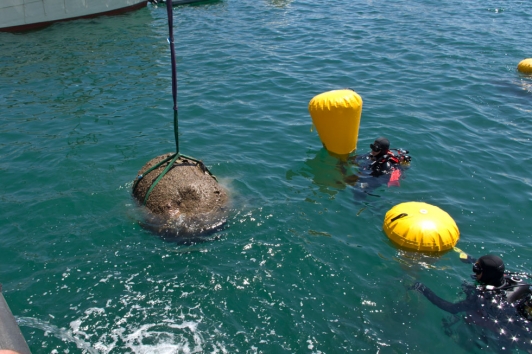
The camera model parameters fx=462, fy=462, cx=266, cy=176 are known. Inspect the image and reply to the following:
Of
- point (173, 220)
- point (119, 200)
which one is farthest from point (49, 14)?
point (173, 220)

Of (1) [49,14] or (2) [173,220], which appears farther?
(1) [49,14]

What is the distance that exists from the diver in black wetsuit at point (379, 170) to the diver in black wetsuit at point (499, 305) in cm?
339

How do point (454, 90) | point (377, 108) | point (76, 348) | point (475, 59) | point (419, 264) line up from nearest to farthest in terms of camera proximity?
1. point (76, 348)
2. point (419, 264)
3. point (377, 108)
4. point (454, 90)
5. point (475, 59)

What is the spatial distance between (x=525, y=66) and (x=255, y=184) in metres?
11.1

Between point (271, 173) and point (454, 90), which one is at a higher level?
point (454, 90)

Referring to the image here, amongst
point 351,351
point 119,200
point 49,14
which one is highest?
point 49,14

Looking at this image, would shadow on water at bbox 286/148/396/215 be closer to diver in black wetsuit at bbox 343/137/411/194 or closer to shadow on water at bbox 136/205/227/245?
diver in black wetsuit at bbox 343/137/411/194

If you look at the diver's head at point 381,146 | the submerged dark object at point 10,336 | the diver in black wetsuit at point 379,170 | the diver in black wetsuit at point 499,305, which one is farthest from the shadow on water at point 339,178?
the submerged dark object at point 10,336

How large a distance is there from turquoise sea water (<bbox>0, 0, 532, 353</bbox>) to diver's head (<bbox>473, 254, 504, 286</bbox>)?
0.74 meters

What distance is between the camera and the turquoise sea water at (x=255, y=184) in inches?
258

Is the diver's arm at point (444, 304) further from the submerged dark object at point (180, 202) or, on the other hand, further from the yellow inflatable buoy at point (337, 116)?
the yellow inflatable buoy at point (337, 116)

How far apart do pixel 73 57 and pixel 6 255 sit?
10.9 m

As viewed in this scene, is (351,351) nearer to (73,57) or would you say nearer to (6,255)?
(6,255)

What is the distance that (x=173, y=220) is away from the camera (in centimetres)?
800
